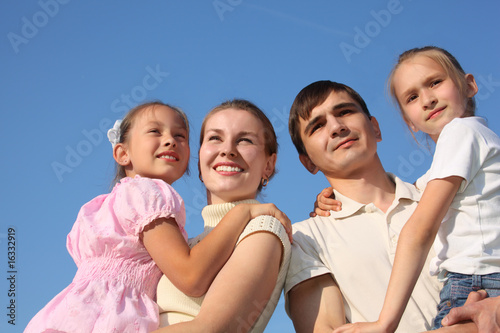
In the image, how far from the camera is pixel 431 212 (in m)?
2.49

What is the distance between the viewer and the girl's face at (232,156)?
3412mm

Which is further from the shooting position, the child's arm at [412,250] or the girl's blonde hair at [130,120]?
the girl's blonde hair at [130,120]

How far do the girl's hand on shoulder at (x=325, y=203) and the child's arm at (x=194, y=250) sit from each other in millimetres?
741

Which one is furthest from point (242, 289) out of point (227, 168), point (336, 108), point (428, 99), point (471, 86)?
point (471, 86)

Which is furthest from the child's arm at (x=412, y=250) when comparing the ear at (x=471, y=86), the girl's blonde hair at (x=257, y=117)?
the girl's blonde hair at (x=257, y=117)

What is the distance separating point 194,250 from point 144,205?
42 cm

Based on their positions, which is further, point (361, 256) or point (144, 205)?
point (361, 256)

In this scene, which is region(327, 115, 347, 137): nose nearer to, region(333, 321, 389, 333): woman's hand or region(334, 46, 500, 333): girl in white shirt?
region(334, 46, 500, 333): girl in white shirt

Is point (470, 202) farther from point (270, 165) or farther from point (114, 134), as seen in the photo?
point (114, 134)

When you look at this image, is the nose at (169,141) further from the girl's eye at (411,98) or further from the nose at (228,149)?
the girl's eye at (411,98)

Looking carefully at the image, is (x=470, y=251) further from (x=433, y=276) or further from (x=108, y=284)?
(x=108, y=284)

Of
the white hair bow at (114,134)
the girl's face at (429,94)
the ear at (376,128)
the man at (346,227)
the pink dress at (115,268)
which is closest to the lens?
the pink dress at (115,268)

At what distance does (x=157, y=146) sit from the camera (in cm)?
351

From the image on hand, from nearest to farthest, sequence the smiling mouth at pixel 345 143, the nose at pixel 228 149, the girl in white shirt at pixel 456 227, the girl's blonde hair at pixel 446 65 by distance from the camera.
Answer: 1. the girl in white shirt at pixel 456 227
2. the girl's blonde hair at pixel 446 65
3. the nose at pixel 228 149
4. the smiling mouth at pixel 345 143
